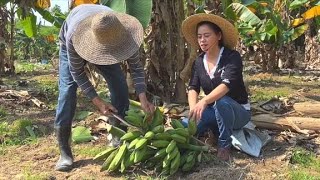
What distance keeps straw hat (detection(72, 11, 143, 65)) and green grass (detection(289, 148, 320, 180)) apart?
156cm

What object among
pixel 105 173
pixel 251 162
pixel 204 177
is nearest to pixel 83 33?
Result: pixel 105 173

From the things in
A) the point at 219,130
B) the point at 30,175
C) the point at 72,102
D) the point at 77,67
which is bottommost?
the point at 30,175

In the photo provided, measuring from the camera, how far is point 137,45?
3309mm

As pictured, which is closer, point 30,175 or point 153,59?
point 30,175

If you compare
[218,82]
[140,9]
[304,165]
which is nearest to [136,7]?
[140,9]

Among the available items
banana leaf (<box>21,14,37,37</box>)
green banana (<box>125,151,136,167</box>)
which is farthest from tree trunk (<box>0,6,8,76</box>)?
green banana (<box>125,151,136,167</box>)

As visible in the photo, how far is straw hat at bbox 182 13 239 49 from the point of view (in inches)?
149

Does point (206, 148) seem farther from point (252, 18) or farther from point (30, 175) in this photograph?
point (252, 18)

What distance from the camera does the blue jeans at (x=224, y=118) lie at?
373 centimetres

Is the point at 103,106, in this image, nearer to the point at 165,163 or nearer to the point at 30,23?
the point at 165,163

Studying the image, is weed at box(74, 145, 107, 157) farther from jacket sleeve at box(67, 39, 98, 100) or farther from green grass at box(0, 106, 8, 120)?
green grass at box(0, 106, 8, 120)

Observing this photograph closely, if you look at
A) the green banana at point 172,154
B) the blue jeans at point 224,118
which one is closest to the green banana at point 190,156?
the green banana at point 172,154

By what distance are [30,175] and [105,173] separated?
23.5 inches

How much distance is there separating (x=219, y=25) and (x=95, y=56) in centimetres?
116
